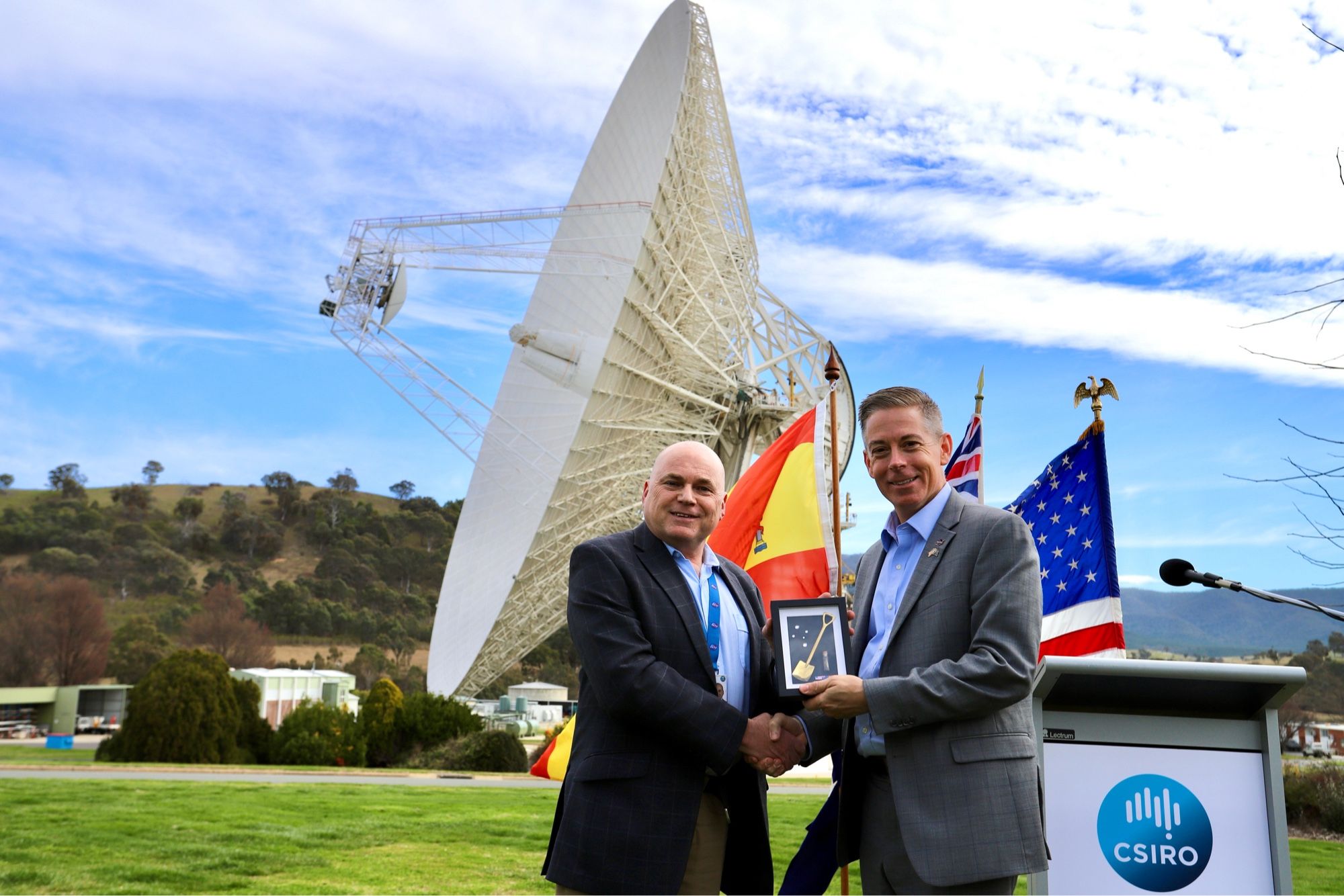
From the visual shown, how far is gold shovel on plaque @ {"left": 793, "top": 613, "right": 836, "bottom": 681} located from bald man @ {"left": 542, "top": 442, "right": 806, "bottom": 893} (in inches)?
9.8

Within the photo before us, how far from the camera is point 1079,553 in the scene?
797cm

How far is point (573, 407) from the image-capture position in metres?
22.8

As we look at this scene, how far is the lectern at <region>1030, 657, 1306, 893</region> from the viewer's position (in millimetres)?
3223

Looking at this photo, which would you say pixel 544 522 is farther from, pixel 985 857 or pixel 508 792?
pixel 985 857

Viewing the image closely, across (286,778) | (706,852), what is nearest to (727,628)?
(706,852)

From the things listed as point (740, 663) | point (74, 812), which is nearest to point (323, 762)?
point (74, 812)

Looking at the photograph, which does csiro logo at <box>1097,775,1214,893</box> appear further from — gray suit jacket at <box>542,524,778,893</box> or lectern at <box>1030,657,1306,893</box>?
gray suit jacket at <box>542,524,778,893</box>

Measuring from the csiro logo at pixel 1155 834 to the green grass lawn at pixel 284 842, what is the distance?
5661mm

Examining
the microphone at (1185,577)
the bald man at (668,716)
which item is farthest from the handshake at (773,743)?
the microphone at (1185,577)

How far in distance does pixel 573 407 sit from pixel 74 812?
1311cm

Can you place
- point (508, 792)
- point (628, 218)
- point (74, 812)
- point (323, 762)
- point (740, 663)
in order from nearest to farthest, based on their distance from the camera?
point (740, 663) → point (74, 812) → point (508, 792) → point (628, 218) → point (323, 762)

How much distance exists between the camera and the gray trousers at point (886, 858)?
3.12m

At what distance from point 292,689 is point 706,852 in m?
40.9

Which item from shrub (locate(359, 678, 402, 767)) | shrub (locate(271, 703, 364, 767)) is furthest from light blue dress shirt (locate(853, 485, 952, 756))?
shrub (locate(359, 678, 402, 767))
